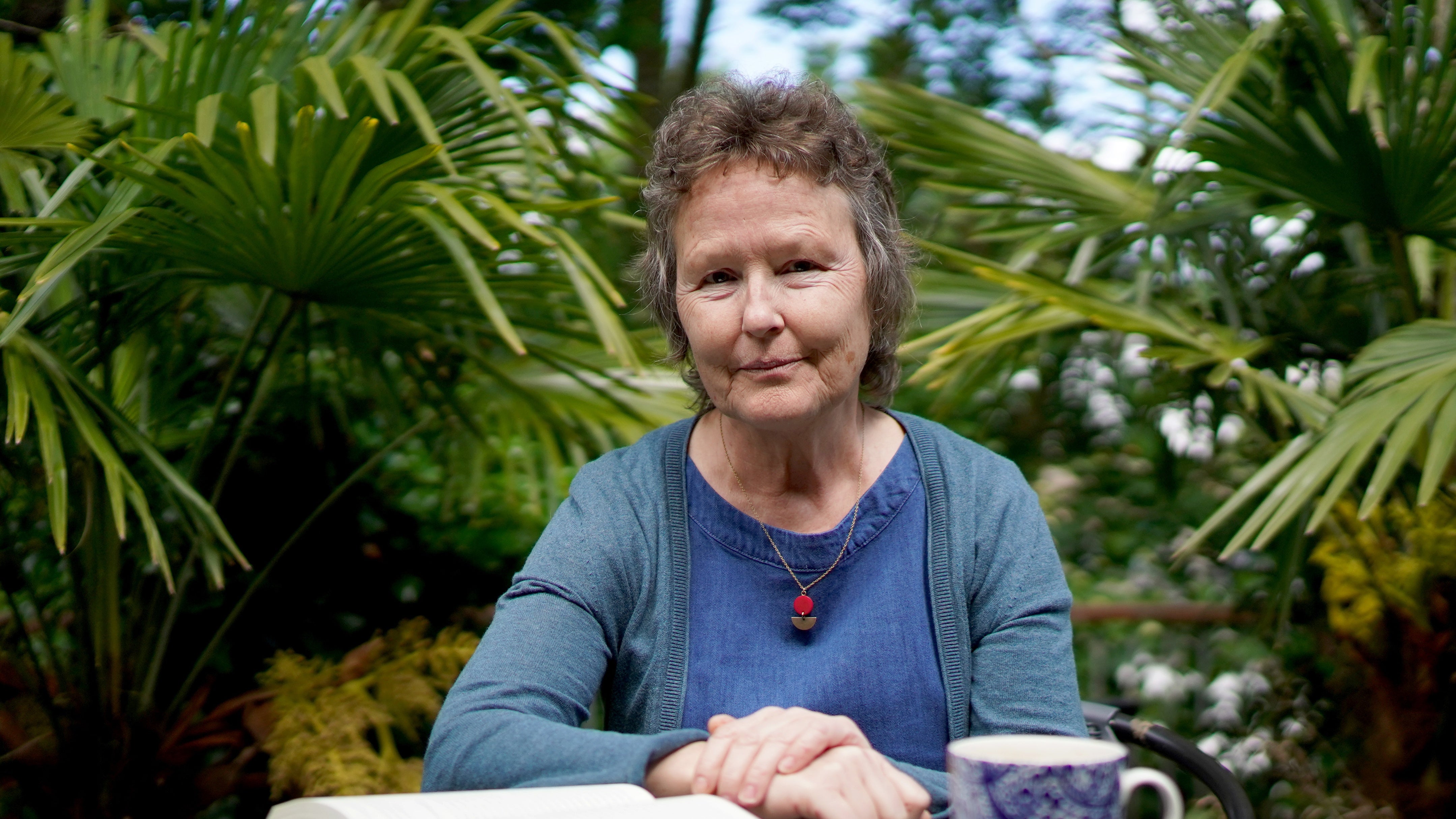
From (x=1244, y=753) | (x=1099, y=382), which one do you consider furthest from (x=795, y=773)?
(x=1099, y=382)

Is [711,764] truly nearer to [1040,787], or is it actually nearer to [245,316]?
[1040,787]

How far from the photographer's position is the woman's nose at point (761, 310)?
1.17 meters

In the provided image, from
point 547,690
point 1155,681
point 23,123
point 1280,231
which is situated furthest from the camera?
point 1155,681

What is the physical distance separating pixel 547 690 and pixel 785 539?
13.3 inches

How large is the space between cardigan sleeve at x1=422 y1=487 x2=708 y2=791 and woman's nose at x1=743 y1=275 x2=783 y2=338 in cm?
27

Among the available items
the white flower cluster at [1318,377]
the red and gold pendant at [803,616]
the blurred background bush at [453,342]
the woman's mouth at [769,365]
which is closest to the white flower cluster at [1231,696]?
the blurred background bush at [453,342]

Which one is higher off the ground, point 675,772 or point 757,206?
point 757,206

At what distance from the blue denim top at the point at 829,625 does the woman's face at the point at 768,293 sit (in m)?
0.15

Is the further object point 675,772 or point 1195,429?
point 1195,429

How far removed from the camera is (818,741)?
91cm

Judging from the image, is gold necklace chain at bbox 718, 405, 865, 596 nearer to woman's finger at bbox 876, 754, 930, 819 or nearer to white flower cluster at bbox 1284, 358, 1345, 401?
woman's finger at bbox 876, 754, 930, 819

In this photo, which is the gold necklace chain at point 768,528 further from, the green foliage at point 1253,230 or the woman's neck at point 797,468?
the green foliage at point 1253,230

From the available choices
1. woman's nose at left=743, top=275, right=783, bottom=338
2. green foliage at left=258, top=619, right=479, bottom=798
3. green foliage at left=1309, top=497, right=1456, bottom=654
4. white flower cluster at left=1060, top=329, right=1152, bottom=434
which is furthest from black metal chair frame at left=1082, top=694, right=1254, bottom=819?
white flower cluster at left=1060, top=329, right=1152, bottom=434

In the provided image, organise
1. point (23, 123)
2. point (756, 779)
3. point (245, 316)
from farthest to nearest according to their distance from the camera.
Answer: point (245, 316) → point (23, 123) → point (756, 779)
